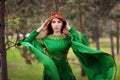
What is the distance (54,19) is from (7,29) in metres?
8.44

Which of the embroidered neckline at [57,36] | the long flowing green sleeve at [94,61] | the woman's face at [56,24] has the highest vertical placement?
the woman's face at [56,24]

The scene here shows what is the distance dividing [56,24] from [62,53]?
613 mm

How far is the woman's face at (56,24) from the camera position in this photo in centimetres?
844

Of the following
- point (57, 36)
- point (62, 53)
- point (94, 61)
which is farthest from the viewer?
point (57, 36)

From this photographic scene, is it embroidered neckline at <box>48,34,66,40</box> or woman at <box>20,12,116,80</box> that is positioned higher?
embroidered neckline at <box>48,34,66,40</box>

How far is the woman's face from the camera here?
8438 mm

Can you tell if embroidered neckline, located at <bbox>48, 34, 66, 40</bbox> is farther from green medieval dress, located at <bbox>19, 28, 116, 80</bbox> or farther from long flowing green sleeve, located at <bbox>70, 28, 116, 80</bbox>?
long flowing green sleeve, located at <bbox>70, 28, 116, 80</bbox>

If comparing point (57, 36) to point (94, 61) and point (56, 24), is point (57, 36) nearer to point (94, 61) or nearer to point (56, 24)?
point (56, 24)

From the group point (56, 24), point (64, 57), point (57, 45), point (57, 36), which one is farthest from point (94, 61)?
point (56, 24)

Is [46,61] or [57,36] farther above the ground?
[57,36]

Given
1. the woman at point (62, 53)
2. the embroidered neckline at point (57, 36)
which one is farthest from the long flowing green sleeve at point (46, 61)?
the embroidered neckline at point (57, 36)

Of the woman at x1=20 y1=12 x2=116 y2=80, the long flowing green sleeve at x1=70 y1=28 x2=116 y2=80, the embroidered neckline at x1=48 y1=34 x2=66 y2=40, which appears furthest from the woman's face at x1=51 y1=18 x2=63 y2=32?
the long flowing green sleeve at x1=70 y1=28 x2=116 y2=80

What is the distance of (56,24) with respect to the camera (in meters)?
8.44

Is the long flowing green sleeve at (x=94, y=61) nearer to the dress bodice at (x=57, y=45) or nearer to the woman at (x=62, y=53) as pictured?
the woman at (x=62, y=53)
